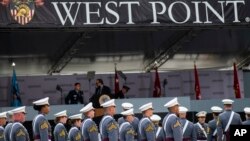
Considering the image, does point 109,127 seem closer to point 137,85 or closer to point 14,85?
point 14,85

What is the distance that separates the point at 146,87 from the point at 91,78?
221cm

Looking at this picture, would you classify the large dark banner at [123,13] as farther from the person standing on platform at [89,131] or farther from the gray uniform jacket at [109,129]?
the gray uniform jacket at [109,129]

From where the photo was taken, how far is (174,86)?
28.5m

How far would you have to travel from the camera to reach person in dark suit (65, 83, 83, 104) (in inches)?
996

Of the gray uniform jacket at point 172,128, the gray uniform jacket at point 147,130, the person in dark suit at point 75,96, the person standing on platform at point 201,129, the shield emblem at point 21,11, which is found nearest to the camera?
the gray uniform jacket at point 172,128

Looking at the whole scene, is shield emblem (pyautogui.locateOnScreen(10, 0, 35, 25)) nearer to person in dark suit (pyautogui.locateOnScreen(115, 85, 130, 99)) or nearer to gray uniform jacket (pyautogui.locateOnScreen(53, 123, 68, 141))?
person in dark suit (pyautogui.locateOnScreen(115, 85, 130, 99))

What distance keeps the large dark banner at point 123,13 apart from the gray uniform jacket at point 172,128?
747cm

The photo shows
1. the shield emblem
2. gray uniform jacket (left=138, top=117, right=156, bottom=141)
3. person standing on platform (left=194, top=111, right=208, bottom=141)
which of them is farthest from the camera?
the shield emblem

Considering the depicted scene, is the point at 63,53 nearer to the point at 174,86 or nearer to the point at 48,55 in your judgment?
the point at 48,55

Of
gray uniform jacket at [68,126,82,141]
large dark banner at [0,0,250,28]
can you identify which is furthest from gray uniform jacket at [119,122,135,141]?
large dark banner at [0,0,250,28]

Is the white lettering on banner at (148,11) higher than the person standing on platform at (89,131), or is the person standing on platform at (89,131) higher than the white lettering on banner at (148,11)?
the white lettering on banner at (148,11)

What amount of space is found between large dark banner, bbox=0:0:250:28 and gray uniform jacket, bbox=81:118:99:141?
662cm

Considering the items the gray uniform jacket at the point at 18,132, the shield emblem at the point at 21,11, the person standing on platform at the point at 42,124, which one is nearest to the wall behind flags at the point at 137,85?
the shield emblem at the point at 21,11

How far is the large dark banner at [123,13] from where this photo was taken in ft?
74.7
